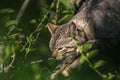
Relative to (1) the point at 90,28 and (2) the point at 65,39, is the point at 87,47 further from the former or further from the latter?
(1) the point at 90,28

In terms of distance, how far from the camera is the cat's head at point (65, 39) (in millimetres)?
2881

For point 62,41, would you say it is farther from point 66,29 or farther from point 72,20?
point 72,20

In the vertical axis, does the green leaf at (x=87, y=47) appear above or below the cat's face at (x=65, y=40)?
above

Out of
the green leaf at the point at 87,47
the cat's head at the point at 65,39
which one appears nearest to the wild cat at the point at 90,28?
the cat's head at the point at 65,39

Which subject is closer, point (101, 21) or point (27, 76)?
point (27, 76)

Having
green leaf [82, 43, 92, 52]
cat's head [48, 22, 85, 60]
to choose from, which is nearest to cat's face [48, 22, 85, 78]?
cat's head [48, 22, 85, 60]

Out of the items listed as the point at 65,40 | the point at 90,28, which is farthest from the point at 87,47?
the point at 90,28

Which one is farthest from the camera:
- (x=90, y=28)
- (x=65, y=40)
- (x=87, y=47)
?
(x=90, y=28)

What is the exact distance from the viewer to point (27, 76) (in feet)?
3.10

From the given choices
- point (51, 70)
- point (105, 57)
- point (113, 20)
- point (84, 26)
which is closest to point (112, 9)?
point (113, 20)

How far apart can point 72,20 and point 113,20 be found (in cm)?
40

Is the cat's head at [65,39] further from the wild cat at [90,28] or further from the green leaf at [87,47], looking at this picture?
the green leaf at [87,47]

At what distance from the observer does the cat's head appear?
2.88 metres

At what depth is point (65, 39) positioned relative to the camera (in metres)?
2.99
